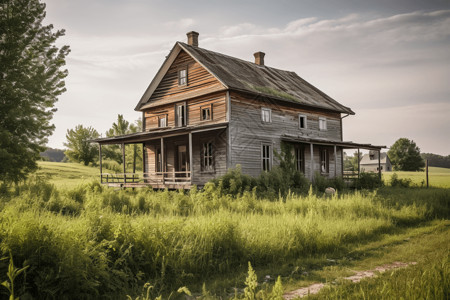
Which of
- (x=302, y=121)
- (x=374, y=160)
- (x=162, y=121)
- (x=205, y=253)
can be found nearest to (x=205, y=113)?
(x=162, y=121)

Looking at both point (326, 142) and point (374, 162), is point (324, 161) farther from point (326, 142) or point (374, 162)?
point (374, 162)

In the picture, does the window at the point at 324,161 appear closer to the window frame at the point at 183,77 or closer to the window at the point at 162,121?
the window frame at the point at 183,77

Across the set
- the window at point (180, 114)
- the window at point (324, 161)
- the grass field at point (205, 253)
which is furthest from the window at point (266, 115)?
the grass field at point (205, 253)

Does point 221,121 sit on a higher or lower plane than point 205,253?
higher

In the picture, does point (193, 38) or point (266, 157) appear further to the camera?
point (193, 38)

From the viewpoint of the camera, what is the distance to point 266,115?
2183 cm

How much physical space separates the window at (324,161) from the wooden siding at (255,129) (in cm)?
93

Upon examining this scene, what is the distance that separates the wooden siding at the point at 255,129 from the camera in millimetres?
19859

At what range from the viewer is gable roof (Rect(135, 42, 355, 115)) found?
20.7m

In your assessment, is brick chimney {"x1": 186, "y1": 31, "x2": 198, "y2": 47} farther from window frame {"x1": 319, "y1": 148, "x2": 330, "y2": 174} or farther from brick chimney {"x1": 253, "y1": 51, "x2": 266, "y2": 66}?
window frame {"x1": 319, "y1": 148, "x2": 330, "y2": 174}

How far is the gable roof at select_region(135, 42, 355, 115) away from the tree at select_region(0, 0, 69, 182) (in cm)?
839

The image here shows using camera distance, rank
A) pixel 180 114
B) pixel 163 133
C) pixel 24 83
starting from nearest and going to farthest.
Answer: pixel 24 83, pixel 163 133, pixel 180 114

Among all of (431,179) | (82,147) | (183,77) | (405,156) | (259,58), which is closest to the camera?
(183,77)

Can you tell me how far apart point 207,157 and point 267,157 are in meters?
3.86
